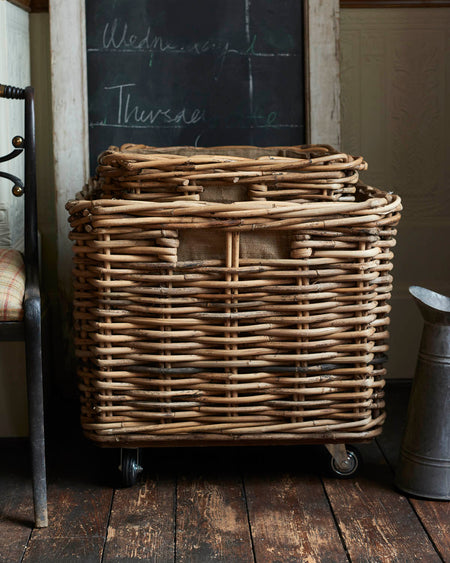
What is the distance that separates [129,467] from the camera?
151 cm

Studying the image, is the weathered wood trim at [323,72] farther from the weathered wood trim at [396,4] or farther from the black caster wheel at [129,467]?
the black caster wheel at [129,467]

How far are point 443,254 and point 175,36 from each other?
103cm

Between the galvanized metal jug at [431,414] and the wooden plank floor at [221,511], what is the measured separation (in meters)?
0.04

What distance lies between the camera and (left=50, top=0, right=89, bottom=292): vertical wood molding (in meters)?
1.90

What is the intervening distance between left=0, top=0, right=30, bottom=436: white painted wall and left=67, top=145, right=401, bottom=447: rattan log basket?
16.4 inches

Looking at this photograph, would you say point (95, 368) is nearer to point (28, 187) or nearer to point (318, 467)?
point (28, 187)

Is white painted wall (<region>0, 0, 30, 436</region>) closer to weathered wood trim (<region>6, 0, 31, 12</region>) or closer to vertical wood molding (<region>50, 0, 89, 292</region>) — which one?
weathered wood trim (<region>6, 0, 31, 12</region>)

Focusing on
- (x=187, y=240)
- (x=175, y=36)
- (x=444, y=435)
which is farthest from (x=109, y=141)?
(x=444, y=435)

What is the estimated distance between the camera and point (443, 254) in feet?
7.17

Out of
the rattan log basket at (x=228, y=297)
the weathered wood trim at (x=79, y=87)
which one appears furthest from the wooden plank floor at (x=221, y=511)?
the weathered wood trim at (x=79, y=87)

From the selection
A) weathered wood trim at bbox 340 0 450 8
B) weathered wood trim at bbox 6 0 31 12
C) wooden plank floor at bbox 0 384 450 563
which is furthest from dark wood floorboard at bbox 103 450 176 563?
weathered wood trim at bbox 340 0 450 8

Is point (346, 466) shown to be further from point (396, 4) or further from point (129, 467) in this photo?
point (396, 4)

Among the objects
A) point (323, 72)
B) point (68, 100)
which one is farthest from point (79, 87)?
point (323, 72)

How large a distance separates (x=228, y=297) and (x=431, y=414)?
481mm
